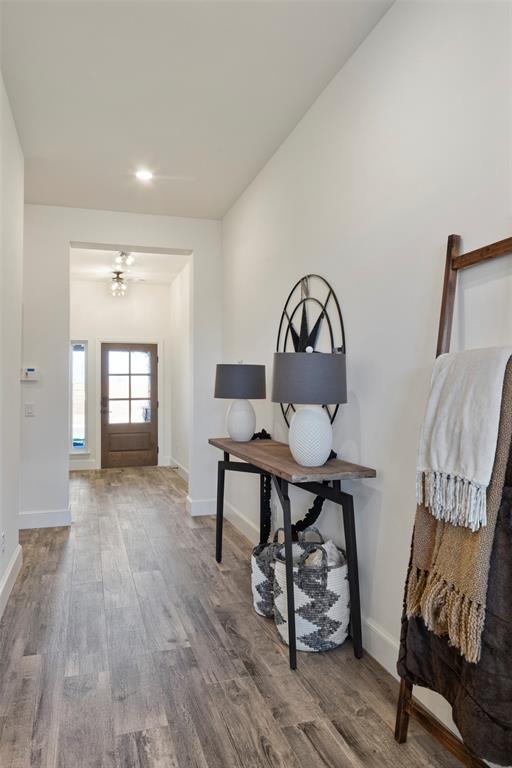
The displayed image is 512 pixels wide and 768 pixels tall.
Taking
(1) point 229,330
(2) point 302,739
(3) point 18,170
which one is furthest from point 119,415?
(2) point 302,739

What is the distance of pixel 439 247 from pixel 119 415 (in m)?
6.48

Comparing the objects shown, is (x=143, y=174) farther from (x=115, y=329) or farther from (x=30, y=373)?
(x=115, y=329)

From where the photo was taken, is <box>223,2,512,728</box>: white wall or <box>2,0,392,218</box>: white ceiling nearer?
<box>223,2,512,728</box>: white wall

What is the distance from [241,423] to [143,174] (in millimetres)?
1971

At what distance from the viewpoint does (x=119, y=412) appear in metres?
7.69

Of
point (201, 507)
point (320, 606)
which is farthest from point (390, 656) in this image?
point (201, 507)

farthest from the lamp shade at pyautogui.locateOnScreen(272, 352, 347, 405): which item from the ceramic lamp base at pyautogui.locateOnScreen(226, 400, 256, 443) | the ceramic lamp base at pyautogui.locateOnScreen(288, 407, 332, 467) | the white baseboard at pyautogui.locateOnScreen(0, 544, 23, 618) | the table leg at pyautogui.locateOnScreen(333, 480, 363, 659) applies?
the white baseboard at pyautogui.locateOnScreen(0, 544, 23, 618)

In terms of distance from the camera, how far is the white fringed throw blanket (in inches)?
53.7

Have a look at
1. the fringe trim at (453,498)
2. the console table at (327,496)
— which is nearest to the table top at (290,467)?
the console table at (327,496)

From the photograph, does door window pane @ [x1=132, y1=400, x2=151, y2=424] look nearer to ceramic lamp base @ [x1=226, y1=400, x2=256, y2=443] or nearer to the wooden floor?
the wooden floor

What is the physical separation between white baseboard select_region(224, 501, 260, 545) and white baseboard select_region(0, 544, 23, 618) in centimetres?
161

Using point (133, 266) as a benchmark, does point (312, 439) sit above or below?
below

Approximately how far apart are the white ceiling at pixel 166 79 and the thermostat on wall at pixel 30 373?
1521mm

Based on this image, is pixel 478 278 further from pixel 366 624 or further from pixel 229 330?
pixel 229 330
